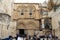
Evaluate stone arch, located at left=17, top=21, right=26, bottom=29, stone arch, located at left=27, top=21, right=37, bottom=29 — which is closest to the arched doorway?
stone arch, located at left=17, top=21, right=26, bottom=29

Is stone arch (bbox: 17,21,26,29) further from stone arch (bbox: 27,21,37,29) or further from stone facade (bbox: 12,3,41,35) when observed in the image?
stone arch (bbox: 27,21,37,29)

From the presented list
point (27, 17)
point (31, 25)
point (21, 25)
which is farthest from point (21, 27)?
point (27, 17)

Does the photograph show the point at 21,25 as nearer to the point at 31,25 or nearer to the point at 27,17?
the point at 31,25

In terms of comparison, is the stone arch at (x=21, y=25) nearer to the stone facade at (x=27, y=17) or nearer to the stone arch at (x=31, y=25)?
the stone facade at (x=27, y=17)

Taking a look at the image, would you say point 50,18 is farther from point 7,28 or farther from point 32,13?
point 7,28

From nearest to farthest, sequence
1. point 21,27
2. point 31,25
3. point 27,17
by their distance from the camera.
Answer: point 21,27
point 31,25
point 27,17

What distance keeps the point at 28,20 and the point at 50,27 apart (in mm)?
3528

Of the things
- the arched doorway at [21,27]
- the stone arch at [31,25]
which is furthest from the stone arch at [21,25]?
the stone arch at [31,25]

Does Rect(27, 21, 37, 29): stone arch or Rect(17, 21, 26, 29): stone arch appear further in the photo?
Rect(27, 21, 37, 29): stone arch

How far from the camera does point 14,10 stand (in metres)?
25.2

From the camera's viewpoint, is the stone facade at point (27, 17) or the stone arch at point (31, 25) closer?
the stone facade at point (27, 17)

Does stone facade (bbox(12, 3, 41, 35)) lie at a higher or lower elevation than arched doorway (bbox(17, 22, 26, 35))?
higher

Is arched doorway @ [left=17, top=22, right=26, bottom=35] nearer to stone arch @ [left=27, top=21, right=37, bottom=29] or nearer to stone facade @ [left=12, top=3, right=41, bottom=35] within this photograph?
stone facade @ [left=12, top=3, right=41, bottom=35]

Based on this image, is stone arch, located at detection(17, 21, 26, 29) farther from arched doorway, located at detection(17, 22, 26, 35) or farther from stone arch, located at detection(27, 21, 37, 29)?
stone arch, located at detection(27, 21, 37, 29)
